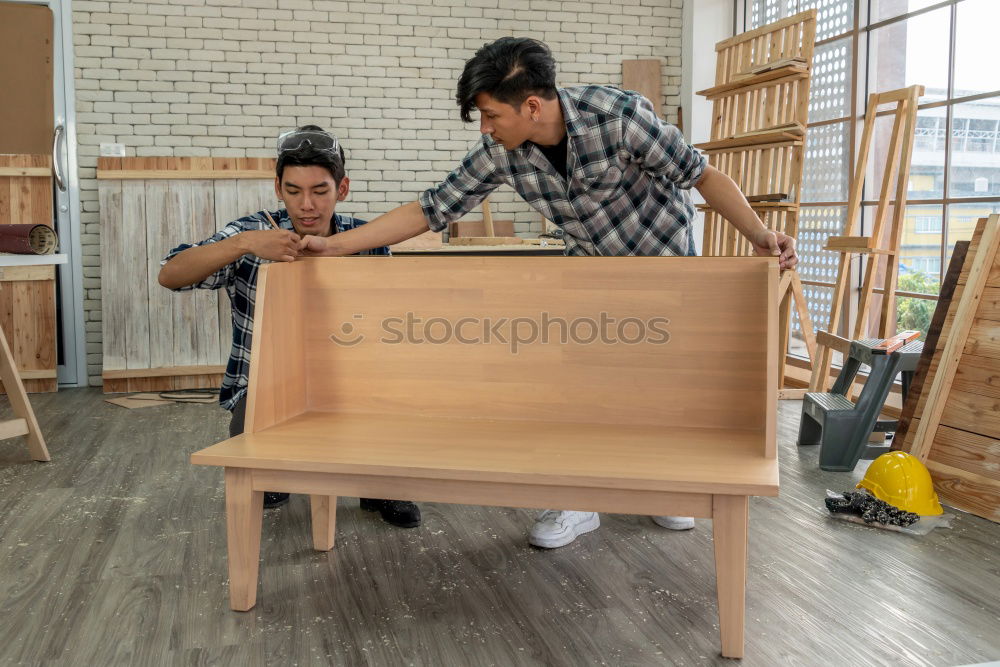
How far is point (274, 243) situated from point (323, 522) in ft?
2.81

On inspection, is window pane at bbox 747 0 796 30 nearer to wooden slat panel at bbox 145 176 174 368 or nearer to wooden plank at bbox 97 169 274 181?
wooden plank at bbox 97 169 274 181

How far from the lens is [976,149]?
441 centimetres


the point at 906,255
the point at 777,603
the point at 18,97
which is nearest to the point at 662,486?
the point at 777,603

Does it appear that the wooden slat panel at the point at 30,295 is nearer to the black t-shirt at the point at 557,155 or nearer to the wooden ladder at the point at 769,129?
the wooden ladder at the point at 769,129

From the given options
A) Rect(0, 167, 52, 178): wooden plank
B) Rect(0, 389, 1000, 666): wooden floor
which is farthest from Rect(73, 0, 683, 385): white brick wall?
Rect(0, 389, 1000, 666): wooden floor

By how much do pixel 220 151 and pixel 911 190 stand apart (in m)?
Result: 4.42

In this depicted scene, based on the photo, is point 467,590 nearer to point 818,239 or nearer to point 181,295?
point 181,295

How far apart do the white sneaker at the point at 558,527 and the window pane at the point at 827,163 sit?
3.58 m

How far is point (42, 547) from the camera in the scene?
2.72 metres

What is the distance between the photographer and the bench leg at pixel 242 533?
6.77ft

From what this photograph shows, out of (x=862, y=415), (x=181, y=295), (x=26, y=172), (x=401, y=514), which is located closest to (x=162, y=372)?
(x=181, y=295)

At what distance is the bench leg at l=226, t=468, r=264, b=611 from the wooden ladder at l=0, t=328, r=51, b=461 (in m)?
2.06

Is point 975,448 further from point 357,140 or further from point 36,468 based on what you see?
point 357,140

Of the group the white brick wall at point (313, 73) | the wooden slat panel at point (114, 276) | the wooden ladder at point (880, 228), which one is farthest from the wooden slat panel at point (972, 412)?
the wooden slat panel at point (114, 276)
